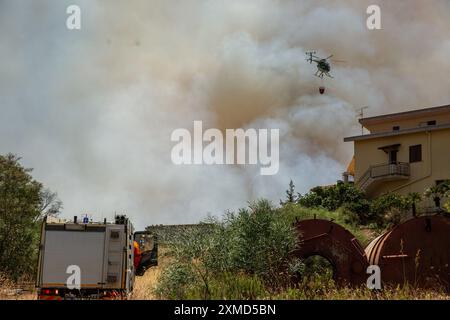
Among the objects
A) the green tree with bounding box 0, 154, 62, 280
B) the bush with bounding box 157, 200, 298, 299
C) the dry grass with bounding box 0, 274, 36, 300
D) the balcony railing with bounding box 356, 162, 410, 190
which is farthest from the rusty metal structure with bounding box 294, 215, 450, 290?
the balcony railing with bounding box 356, 162, 410, 190

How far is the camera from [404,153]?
5231 centimetres

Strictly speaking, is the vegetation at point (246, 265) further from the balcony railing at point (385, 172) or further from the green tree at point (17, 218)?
the balcony railing at point (385, 172)

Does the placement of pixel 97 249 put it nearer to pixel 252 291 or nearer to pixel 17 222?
pixel 252 291

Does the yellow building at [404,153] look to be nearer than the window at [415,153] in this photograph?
Yes

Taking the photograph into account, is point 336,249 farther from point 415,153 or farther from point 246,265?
point 415,153

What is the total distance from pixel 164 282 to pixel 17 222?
17.0 m

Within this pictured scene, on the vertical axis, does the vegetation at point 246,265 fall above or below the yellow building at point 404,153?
below

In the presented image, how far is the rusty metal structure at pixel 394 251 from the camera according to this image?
63.0ft

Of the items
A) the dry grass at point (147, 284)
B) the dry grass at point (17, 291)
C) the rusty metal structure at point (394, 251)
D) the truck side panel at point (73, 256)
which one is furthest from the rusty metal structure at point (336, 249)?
the dry grass at point (17, 291)

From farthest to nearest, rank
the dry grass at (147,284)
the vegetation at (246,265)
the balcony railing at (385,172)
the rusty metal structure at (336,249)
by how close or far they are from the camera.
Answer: the balcony railing at (385,172) → the rusty metal structure at (336,249) → the dry grass at (147,284) → the vegetation at (246,265)

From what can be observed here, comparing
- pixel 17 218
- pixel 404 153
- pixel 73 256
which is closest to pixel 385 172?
pixel 404 153

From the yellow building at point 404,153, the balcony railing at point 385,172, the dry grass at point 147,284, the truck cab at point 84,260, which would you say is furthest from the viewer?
the balcony railing at point 385,172

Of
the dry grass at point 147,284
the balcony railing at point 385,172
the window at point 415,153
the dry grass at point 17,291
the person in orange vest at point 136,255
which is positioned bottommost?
the dry grass at point 17,291

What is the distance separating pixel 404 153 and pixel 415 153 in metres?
0.95
